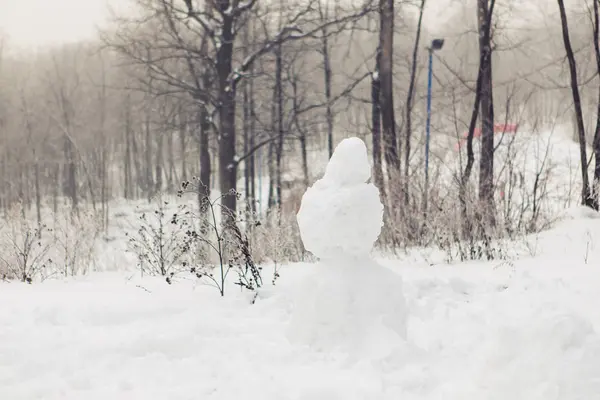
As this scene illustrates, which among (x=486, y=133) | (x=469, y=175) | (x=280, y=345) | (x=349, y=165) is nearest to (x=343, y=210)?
(x=349, y=165)

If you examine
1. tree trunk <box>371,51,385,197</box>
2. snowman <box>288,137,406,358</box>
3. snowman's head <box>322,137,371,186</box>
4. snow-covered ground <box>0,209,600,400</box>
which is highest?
tree trunk <box>371,51,385,197</box>

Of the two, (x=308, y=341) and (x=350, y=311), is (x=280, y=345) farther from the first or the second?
(x=350, y=311)

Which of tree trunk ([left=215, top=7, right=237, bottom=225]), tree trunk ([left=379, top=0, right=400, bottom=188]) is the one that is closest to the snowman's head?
tree trunk ([left=379, top=0, right=400, bottom=188])

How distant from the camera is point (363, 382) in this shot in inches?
120

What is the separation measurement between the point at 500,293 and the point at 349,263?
1954mm

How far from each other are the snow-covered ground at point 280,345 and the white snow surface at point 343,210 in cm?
31

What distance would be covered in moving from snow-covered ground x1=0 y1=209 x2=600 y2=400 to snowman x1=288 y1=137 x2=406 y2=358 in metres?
0.14

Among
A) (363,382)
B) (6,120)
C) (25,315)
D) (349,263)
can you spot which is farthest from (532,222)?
(6,120)

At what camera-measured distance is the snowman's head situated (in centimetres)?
376

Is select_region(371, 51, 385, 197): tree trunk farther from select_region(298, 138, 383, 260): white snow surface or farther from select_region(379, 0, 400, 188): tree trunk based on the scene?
select_region(298, 138, 383, 260): white snow surface

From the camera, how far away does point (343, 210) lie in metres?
3.64

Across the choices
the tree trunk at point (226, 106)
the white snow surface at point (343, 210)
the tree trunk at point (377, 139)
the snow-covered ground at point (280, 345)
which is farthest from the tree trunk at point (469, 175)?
the tree trunk at point (226, 106)

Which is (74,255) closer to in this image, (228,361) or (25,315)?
(25,315)

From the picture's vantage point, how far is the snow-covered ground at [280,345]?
277 cm
